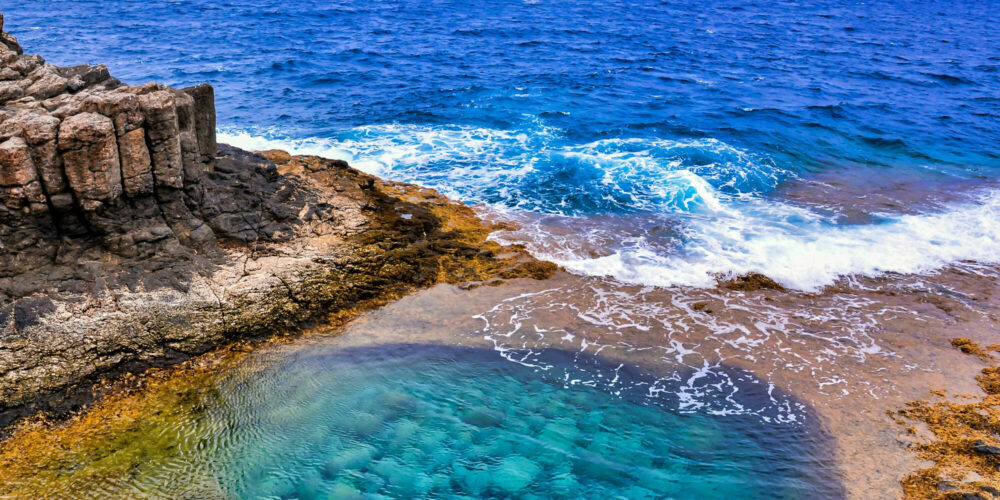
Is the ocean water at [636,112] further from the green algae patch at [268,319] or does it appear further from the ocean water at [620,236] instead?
the green algae patch at [268,319]

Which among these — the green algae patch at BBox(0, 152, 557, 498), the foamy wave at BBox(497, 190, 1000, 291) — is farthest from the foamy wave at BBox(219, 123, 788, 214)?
the green algae patch at BBox(0, 152, 557, 498)

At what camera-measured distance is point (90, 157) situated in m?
11.9

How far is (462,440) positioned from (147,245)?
23.4 ft

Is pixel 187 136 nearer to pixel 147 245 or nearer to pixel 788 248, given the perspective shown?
pixel 147 245

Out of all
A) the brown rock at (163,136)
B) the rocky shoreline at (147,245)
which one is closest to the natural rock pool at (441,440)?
the rocky shoreline at (147,245)

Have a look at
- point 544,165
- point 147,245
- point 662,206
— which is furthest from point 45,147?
point 662,206

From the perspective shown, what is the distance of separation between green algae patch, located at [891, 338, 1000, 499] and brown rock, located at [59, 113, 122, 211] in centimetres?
1433

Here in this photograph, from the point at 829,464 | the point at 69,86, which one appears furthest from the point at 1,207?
the point at 829,464

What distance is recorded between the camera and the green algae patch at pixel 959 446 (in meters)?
10.5

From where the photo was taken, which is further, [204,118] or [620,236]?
[620,236]

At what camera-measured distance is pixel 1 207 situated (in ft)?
38.0

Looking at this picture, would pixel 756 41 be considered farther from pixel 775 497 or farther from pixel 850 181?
pixel 775 497

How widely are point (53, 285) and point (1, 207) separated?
5.07ft

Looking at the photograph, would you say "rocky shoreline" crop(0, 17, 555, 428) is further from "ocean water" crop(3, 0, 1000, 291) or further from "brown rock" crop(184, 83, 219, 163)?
"ocean water" crop(3, 0, 1000, 291)
